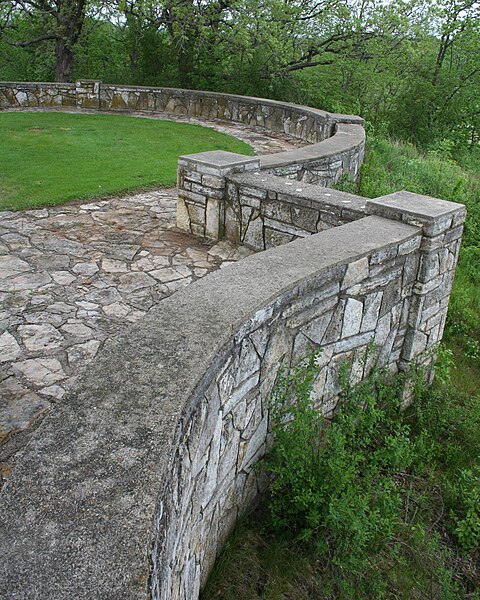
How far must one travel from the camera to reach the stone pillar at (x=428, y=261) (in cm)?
466

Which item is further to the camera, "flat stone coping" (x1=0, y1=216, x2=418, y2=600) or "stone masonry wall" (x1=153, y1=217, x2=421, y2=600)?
"stone masonry wall" (x1=153, y1=217, x2=421, y2=600)

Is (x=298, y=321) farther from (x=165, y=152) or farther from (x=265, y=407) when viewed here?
(x=165, y=152)

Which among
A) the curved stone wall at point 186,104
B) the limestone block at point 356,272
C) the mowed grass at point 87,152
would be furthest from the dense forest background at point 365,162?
the mowed grass at point 87,152

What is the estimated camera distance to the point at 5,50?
1789cm

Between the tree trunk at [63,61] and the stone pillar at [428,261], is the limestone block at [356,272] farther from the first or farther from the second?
the tree trunk at [63,61]

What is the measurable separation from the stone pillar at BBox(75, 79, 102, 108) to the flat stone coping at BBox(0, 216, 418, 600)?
13.1 m

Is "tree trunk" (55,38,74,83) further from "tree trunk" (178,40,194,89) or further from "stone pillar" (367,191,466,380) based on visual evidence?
"stone pillar" (367,191,466,380)

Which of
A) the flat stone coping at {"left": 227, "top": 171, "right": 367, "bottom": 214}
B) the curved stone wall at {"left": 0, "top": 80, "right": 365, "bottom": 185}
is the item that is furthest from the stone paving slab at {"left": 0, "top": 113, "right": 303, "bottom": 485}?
the curved stone wall at {"left": 0, "top": 80, "right": 365, "bottom": 185}

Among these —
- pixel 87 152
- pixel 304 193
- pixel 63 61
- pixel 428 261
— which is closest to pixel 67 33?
pixel 63 61

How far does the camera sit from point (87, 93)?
15.0m

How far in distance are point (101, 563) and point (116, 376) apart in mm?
925

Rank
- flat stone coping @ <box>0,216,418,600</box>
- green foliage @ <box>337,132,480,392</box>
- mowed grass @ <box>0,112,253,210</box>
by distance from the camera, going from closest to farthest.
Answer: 1. flat stone coping @ <box>0,216,418,600</box>
2. green foliage @ <box>337,132,480,392</box>
3. mowed grass @ <box>0,112,253,210</box>

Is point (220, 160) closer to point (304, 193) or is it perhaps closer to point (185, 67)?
point (304, 193)

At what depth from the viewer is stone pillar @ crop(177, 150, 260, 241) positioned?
6.43m
